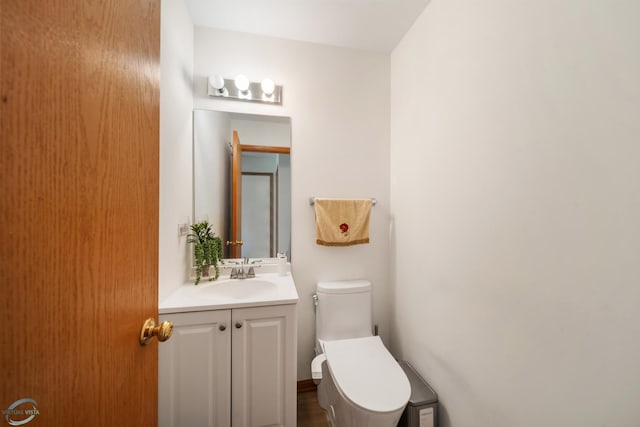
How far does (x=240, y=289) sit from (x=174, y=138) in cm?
96

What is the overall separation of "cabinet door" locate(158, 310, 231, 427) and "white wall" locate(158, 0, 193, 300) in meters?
0.24

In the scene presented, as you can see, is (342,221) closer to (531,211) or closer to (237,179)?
(237,179)

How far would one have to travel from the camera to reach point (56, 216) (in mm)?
362

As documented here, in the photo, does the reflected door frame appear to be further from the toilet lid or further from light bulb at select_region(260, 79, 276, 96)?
the toilet lid

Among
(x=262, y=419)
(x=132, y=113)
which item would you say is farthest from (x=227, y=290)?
(x=132, y=113)

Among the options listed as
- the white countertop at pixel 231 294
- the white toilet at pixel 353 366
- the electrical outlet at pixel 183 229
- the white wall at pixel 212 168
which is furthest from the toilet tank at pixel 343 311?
the electrical outlet at pixel 183 229

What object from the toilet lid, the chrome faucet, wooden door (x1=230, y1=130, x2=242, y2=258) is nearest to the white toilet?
the toilet lid

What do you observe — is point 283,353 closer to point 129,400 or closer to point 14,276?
point 129,400

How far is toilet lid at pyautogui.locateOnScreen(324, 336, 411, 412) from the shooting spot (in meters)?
1.01

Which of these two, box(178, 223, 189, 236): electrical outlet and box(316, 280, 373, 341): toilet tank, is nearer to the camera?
box(178, 223, 189, 236): electrical outlet

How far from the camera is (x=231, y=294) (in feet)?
4.82

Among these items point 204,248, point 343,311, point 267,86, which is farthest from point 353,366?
point 267,86

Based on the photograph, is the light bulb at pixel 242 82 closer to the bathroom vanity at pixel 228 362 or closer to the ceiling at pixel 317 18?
the ceiling at pixel 317 18

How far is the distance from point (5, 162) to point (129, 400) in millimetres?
552
